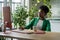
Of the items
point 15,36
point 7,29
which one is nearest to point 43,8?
point 7,29

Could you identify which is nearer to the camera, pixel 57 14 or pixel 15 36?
pixel 15 36

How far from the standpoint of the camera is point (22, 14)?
4.84 meters

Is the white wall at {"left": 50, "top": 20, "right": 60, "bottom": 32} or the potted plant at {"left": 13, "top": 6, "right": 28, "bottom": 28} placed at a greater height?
the potted plant at {"left": 13, "top": 6, "right": 28, "bottom": 28}

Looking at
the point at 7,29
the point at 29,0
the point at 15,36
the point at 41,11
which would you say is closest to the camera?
the point at 15,36

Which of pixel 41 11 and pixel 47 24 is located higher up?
pixel 41 11

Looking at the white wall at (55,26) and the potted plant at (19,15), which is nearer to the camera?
the potted plant at (19,15)

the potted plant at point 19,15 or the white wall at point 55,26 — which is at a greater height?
the potted plant at point 19,15

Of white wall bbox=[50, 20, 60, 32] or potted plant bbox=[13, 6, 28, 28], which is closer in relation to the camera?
potted plant bbox=[13, 6, 28, 28]

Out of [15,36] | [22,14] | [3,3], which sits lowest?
[15,36]

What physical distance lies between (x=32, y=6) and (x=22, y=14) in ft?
2.35

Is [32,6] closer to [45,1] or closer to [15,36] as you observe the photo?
[45,1]

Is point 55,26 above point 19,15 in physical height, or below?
below

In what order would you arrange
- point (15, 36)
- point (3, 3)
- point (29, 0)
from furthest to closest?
point (29, 0)
point (3, 3)
point (15, 36)

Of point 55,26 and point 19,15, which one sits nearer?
point 19,15
